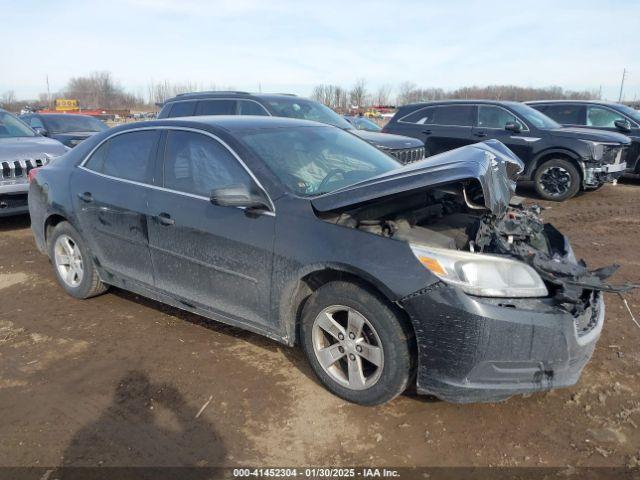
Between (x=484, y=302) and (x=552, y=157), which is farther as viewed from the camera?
(x=552, y=157)

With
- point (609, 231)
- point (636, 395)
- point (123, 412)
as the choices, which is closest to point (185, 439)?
point (123, 412)

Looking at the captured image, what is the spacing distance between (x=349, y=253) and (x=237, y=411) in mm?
1163

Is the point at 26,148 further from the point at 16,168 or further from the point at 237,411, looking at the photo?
the point at 237,411

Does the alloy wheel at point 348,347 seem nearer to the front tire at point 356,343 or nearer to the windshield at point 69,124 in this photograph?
the front tire at point 356,343

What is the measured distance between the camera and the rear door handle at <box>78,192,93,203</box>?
14.4ft

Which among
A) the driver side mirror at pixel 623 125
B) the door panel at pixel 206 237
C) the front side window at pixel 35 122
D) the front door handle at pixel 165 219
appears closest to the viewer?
the door panel at pixel 206 237

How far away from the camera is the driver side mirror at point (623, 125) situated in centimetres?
1099

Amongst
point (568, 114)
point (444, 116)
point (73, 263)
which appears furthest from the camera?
point (568, 114)

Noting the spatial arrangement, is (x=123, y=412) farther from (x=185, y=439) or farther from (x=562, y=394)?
(x=562, y=394)

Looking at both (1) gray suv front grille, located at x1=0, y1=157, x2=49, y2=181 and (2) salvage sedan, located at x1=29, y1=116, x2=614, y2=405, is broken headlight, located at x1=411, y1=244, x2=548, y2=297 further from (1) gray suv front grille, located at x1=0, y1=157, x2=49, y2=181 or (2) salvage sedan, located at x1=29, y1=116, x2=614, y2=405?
(1) gray suv front grille, located at x1=0, y1=157, x2=49, y2=181

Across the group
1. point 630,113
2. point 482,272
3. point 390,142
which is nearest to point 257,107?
point 390,142

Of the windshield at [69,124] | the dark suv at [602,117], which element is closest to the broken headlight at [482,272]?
the dark suv at [602,117]

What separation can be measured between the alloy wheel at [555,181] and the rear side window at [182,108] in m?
6.51

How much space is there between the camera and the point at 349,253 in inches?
115
